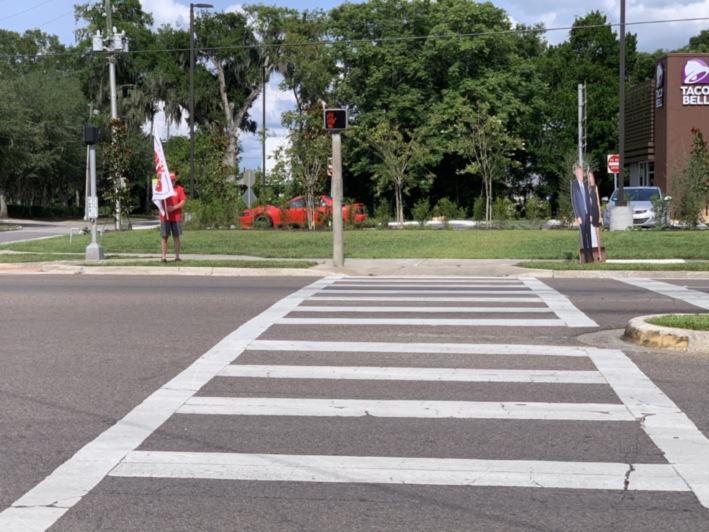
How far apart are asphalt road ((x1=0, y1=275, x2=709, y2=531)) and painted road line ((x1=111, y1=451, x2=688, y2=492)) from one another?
0.06 ft

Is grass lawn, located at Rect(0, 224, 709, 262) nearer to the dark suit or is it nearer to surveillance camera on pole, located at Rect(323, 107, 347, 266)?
the dark suit

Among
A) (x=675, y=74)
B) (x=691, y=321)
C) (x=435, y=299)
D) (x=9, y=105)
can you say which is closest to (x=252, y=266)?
(x=435, y=299)

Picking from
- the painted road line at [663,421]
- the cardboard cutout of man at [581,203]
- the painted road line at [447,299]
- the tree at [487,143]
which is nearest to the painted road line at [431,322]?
the painted road line at [447,299]

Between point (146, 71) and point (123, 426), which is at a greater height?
point (146, 71)

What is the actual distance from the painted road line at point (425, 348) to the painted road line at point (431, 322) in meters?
1.35

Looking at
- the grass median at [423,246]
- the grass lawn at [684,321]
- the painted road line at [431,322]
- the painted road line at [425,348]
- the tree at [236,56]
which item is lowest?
the painted road line at [425,348]

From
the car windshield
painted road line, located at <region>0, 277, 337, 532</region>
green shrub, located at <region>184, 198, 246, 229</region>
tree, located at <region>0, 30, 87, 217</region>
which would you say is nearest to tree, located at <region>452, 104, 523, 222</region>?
the car windshield

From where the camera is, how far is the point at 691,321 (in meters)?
9.70

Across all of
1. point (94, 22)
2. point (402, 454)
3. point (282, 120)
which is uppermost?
point (94, 22)

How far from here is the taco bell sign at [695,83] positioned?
42.8 m

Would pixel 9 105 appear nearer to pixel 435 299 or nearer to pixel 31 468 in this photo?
pixel 435 299

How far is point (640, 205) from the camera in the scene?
3288 centimetres

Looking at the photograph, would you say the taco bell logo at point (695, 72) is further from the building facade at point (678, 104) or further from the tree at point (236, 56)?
the tree at point (236, 56)

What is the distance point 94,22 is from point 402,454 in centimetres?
7445
